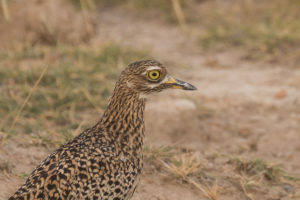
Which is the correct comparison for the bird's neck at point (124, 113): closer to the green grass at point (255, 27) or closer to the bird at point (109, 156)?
the bird at point (109, 156)

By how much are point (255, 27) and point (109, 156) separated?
19.6 feet

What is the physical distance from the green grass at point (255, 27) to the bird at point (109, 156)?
449 centimetres

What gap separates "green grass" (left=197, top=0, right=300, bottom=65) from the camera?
312 inches

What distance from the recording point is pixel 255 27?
8625mm

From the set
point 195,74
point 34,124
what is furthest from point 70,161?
point 195,74

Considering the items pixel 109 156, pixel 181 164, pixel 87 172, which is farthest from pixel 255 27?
pixel 87 172

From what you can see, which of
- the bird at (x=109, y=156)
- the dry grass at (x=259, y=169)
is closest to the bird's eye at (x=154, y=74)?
the bird at (x=109, y=156)

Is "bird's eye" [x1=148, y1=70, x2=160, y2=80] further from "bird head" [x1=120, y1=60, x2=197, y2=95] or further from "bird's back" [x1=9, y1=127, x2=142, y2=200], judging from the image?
"bird's back" [x1=9, y1=127, x2=142, y2=200]

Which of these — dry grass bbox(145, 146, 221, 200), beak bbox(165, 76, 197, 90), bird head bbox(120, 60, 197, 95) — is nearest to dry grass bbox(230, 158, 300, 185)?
dry grass bbox(145, 146, 221, 200)

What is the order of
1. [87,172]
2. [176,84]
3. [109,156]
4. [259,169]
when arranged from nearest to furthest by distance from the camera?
[87,172] → [109,156] → [176,84] → [259,169]

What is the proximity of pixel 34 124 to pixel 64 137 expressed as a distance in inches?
40.7

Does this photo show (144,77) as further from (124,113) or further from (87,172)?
(87,172)

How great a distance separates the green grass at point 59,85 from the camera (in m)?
5.59

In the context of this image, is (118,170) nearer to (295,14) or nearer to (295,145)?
(295,145)
